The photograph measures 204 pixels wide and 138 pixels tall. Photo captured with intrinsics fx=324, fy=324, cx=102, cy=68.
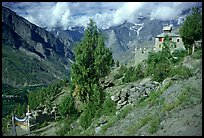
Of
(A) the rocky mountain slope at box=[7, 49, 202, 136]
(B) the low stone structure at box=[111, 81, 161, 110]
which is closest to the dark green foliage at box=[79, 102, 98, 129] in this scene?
(A) the rocky mountain slope at box=[7, 49, 202, 136]

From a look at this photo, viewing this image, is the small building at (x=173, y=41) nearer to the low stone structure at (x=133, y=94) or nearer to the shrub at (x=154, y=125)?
the low stone structure at (x=133, y=94)

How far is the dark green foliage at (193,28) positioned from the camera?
37969mm

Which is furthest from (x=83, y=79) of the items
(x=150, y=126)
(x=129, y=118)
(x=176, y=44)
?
(x=176, y=44)

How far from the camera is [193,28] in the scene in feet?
125

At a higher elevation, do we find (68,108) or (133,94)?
(133,94)

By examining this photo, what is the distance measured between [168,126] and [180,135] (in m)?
1.96

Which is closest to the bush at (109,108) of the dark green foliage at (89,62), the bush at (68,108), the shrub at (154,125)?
the dark green foliage at (89,62)

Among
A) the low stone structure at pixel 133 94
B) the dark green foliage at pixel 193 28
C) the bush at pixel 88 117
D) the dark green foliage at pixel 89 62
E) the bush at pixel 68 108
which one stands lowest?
the bush at pixel 68 108

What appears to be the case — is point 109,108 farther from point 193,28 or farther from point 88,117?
point 193,28

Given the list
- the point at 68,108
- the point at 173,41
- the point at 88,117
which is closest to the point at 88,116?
the point at 88,117

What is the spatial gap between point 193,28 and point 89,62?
44.8ft

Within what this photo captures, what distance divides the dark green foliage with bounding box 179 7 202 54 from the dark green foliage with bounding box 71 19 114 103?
1089cm

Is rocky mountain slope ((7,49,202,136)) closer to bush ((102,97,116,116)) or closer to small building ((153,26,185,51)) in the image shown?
bush ((102,97,116,116))

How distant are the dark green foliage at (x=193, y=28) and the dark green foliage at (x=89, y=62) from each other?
1089cm
